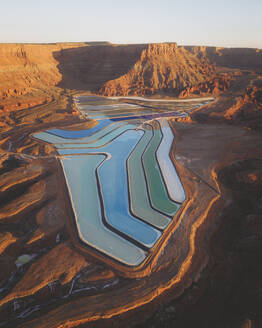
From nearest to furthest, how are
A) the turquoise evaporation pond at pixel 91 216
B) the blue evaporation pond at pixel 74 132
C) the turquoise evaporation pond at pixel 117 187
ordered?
the turquoise evaporation pond at pixel 91 216 < the turquoise evaporation pond at pixel 117 187 < the blue evaporation pond at pixel 74 132

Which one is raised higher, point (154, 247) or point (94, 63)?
point (94, 63)

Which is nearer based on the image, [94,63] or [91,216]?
[91,216]

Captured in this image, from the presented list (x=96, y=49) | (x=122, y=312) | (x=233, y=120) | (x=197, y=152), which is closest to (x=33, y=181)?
(x=122, y=312)

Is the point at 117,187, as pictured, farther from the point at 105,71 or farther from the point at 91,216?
the point at 105,71

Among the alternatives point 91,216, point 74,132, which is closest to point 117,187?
point 91,216

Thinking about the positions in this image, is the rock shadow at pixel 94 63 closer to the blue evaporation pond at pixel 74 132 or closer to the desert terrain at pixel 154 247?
the desert terrain at pixel 154 247

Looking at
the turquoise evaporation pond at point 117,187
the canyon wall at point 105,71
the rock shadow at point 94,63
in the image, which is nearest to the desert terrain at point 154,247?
the turquoise evaporation pond at point 117,187

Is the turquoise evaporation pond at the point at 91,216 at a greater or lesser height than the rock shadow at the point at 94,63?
lesser

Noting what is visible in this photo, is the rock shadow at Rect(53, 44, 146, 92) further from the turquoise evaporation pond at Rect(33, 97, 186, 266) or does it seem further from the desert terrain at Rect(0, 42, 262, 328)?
the turquoise evaporation pond at Rect(33, 97, 186, 266)

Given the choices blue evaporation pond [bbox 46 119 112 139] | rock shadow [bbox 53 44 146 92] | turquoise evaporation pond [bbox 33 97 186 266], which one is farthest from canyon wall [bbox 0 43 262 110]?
turquoise evaporation pond [bbox 33 97 186 266]
